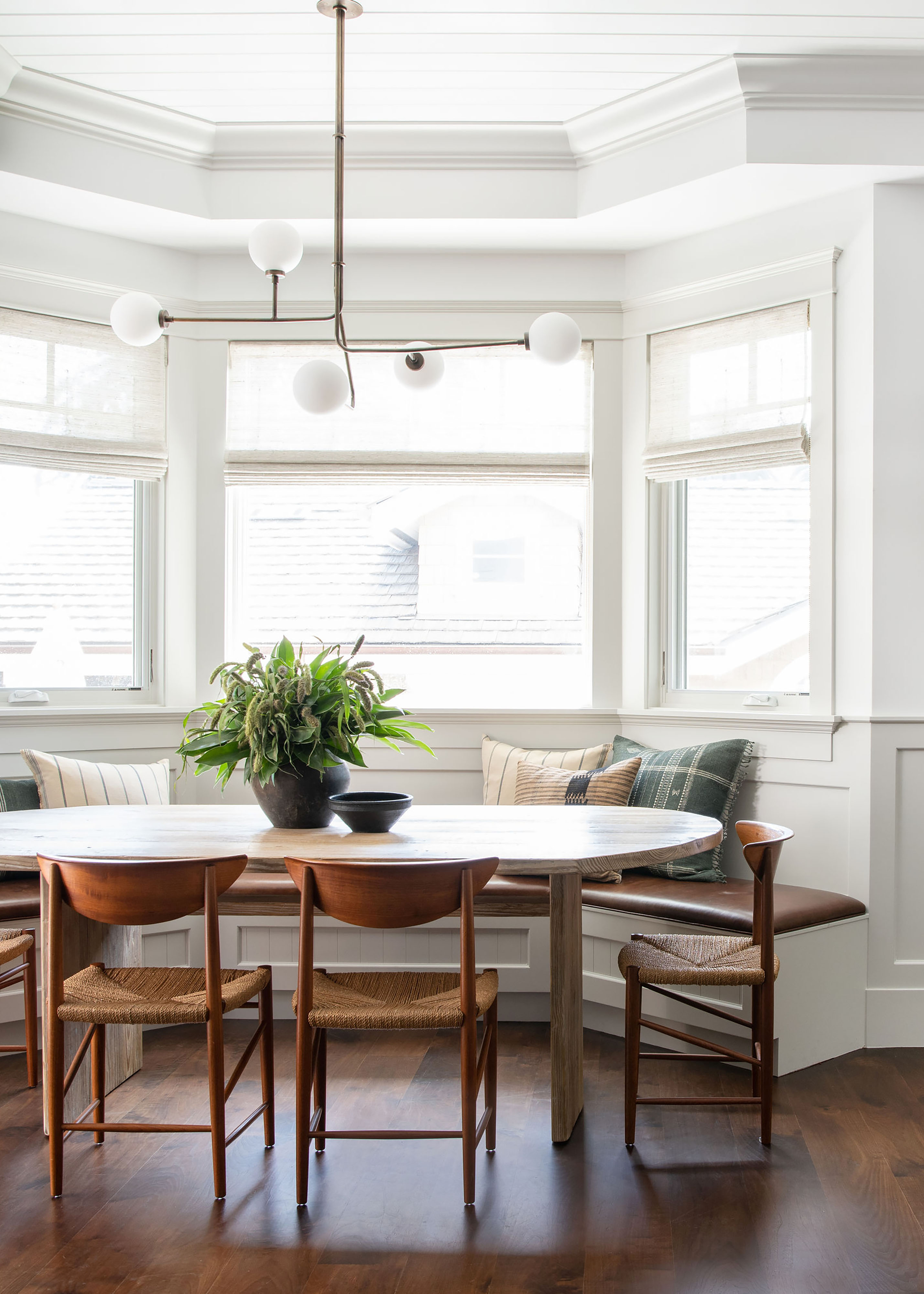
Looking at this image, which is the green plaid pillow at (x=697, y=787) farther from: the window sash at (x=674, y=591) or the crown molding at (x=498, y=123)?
the crown molding at (x=498, y=123)

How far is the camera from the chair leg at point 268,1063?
8.62 ft

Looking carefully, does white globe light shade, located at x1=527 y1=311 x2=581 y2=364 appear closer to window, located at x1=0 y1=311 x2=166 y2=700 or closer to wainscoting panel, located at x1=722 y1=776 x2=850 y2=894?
wainscoting panel, located at x1=722 y1=776 x2=850 y2=894

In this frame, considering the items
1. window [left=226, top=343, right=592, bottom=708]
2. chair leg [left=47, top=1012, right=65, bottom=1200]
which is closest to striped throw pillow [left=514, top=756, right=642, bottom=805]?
window [left=226, top=343, right=592, bottom=708]

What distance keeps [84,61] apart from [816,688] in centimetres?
329

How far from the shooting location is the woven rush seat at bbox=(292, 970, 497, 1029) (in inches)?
88.7

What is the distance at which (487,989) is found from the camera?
8.16ft

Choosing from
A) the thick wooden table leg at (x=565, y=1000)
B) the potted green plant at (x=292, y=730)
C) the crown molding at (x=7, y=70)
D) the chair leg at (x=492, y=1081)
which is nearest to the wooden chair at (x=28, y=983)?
the potted green plant at (x=292, y=730)

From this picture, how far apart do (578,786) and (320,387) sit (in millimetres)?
1761

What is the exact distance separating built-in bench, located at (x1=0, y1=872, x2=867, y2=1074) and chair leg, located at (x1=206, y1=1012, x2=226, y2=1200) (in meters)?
0.78

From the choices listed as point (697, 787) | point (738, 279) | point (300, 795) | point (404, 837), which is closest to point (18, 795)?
point (300, 795)

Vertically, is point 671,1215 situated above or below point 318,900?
below

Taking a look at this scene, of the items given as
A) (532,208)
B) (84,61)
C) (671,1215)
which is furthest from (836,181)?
(671,1215)

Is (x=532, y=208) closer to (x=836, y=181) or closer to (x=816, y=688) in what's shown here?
(x=836, y=181)

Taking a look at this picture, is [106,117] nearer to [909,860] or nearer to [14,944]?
[14,944]
